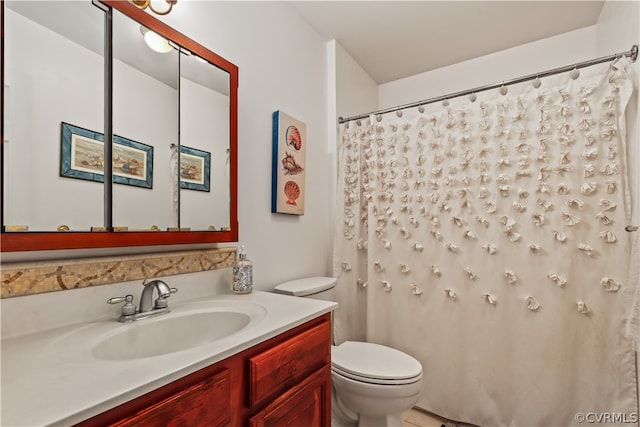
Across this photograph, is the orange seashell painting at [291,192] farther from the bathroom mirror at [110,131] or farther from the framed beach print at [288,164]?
the bathroom mirror at [110,131]

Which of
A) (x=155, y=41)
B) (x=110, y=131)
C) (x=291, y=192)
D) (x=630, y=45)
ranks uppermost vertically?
(x=630, y=45)

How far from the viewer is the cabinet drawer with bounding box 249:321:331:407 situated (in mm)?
827

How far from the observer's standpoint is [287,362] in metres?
0.95

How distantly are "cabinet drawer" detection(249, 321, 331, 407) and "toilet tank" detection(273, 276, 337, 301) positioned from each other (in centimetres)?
44

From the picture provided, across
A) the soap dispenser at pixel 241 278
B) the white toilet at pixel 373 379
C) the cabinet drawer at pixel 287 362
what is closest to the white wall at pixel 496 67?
the white toilet at pixel 373 379

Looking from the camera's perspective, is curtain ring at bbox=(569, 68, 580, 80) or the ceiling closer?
curtain ring at bbox=(569, 68, 580, 80)

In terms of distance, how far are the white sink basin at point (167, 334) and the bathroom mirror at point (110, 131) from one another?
28 centimetres

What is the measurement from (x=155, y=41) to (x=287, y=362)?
1.22 meters

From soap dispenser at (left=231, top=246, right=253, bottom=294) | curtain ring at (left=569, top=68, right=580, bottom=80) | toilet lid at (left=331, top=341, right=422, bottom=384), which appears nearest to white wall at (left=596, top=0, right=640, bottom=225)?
curtain ring at (left=569, top=68, right=580, bottom=80)

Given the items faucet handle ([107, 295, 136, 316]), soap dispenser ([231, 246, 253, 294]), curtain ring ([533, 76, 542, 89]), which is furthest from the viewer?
curtain ring ([533, 76, 542, 89])

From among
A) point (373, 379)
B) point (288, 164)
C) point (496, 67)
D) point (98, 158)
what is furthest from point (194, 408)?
point (496, 67)

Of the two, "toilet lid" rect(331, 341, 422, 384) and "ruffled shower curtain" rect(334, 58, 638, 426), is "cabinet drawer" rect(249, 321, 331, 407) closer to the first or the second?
"toilet lid" rect(331, 341, 422, 384)

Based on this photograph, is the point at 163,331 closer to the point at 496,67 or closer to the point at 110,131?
the point at 110,131

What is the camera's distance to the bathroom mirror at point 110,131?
81cm
